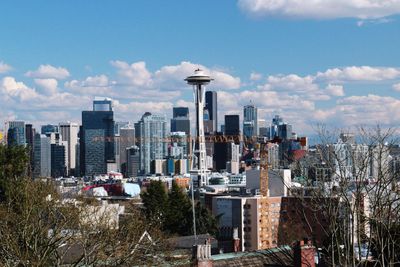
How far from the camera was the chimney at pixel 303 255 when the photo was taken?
27.2m

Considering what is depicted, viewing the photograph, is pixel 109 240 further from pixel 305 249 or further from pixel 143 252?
pixel 305 249

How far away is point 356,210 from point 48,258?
31.6ft

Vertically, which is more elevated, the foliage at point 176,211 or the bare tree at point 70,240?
the bare tree at point 70,240

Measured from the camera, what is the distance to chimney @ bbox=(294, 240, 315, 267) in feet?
89.4

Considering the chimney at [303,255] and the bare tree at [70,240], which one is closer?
the bare tree at [70,240]

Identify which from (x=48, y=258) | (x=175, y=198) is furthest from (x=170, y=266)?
(x=175, y=198)

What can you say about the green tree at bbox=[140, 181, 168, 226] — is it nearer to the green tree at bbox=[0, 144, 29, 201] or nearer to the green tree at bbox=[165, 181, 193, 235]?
the green tree at bbox=[165, 181, 193, 235]

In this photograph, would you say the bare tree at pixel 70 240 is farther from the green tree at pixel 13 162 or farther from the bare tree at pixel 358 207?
the green tree at pixel 13 162

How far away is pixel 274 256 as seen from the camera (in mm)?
29625

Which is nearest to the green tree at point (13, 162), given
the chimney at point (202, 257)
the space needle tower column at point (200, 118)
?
the chimney at point (202, 257)

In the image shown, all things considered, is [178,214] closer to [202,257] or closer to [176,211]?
[176,211]

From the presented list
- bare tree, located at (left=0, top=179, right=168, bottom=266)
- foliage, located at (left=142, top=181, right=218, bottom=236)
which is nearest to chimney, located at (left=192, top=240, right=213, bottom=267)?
bare tree, located at (left=0, top=179, right=168, bottom=266)

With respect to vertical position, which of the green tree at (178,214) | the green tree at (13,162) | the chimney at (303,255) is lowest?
the green tree at (178,214)

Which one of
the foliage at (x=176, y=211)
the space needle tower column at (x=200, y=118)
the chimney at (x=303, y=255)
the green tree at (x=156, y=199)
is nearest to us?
the chimney at (x=303, y=255)
